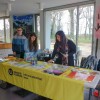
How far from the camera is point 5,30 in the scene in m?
7.68

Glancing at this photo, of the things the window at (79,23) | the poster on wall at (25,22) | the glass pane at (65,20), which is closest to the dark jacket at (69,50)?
the window at (79,23)

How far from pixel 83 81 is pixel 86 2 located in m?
2.92

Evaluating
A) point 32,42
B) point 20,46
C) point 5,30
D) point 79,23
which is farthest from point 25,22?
point 32,42

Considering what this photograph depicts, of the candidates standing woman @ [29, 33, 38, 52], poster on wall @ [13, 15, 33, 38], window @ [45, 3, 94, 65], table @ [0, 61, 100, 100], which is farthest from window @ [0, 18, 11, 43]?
table @ [0, 61, 100, 100]

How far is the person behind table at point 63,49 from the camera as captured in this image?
274 cm

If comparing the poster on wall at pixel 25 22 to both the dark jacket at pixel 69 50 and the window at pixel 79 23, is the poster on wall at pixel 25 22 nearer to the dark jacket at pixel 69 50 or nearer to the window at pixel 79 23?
the window at pixel 79 23

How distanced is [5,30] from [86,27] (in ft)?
16.5

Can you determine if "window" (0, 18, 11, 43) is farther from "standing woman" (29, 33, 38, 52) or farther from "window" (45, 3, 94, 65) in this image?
"standing woman" (29, 33, 38, 52)

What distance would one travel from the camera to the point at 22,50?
3.19m

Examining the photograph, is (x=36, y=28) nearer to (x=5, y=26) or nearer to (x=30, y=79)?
(x=5, y=26)

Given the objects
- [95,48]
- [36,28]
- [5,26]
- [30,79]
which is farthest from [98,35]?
[5,26]

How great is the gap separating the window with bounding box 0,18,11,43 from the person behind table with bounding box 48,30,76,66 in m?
5.37

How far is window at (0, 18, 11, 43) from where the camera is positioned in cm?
751

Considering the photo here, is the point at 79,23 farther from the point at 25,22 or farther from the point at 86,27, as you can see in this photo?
the point at 25,22
